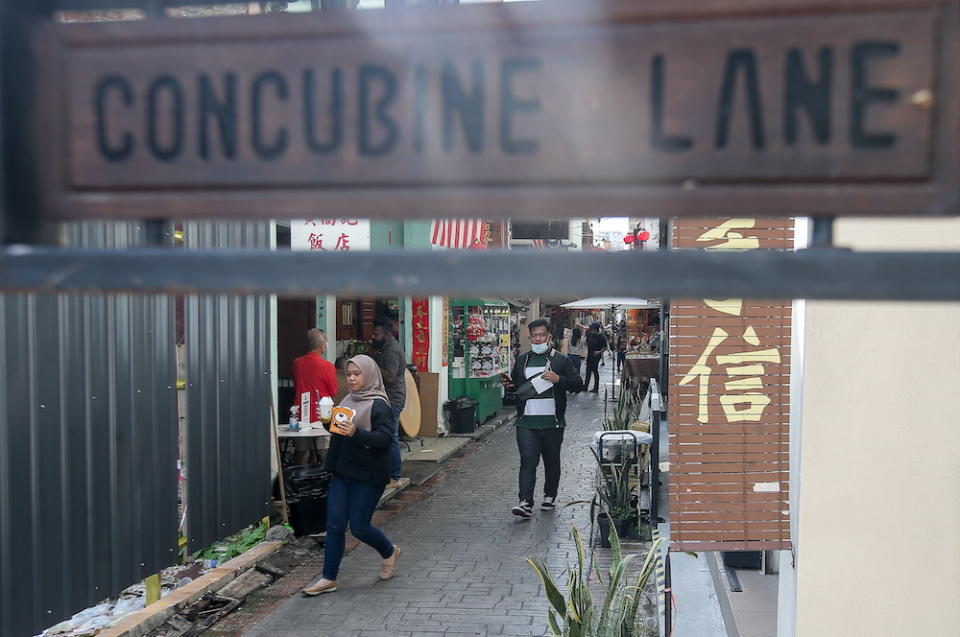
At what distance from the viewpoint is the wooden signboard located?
1558 millimetres

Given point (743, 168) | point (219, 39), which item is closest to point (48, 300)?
point (219, 39)

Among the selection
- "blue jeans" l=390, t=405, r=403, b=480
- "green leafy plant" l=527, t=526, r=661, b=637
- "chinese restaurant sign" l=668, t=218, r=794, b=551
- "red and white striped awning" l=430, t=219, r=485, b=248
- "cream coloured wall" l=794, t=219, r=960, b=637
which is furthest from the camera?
"red and white striped awning" l=430, t=219, r=485, b=248

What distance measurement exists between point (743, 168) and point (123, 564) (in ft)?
17.3

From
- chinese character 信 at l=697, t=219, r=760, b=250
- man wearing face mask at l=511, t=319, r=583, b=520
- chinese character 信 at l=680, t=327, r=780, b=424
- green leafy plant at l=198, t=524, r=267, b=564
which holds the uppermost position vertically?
chinese character 信 at l=697, t=219, r=760, b=250

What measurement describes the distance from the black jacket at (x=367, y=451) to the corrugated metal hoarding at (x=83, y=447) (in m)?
1.22

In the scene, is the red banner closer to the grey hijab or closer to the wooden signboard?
the grey hijab

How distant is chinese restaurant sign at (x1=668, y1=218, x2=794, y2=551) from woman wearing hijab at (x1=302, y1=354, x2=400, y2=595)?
3083mm

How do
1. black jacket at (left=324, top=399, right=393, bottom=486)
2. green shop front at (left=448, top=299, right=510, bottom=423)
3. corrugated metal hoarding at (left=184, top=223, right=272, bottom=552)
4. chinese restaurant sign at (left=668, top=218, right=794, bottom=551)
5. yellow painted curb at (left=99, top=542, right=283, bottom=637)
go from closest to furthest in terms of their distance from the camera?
chinese restaurant sign at (left=668, top=218, right=794, bottom=551) → yellow painted curb at (left=99, top=542, right=283, bottom=637) → black jacket at (left=324, top=399, right=393, bottom=486) → corrugated metal hoarding at (left=184, top=223, right=272, bottom=552) → green shop front at (left=448, top=299, right=510, bottom=423)

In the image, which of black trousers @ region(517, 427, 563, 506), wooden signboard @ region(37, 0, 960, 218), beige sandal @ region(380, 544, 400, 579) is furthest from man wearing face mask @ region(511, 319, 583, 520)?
wooden signboard @ region(37, 0, 960, 218)

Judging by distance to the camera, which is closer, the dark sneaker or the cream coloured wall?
the cream coloured wall

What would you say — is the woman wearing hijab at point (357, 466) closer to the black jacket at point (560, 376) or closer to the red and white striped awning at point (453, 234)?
the black jacket at point (560, 376)

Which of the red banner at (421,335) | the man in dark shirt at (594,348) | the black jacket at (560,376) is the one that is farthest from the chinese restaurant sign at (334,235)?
the man in dark shirt at (594,348)

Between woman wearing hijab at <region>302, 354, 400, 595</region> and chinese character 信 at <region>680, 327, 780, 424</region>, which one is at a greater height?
chinese character 信 at <region>680, 327, 780, 424</region>

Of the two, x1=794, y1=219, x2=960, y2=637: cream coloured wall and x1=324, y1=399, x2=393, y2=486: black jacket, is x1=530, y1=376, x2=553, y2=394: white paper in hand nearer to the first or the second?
x1=324, y1=399, x2=393, y2=486: black jacket
